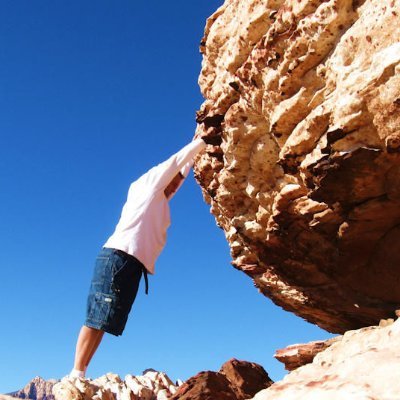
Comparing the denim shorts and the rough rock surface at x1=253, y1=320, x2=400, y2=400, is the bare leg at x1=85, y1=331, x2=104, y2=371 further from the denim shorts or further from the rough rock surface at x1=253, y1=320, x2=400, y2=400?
the rough rock surface at x1=253, y1=320, x2=400, y2=400

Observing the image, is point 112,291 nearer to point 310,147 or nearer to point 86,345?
point 86,345

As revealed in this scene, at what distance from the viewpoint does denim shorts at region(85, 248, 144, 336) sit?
7762 millimetres

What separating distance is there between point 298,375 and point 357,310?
7107 millimetres

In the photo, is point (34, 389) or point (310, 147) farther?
point (34, 389)

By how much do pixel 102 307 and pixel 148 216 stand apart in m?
1.77

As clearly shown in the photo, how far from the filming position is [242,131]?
464 inches

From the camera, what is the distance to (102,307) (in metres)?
7.79

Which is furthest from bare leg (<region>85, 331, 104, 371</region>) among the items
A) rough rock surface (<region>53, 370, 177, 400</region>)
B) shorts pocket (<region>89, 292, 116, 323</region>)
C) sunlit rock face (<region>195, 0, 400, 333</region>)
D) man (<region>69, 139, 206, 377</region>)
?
sunlit rock face (<region>195, 0, 400, 333</region>)

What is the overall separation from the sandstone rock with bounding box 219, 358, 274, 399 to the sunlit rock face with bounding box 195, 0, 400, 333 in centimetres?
284

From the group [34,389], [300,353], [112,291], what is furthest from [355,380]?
[34,389]

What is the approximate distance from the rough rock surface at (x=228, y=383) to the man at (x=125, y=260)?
123 inches

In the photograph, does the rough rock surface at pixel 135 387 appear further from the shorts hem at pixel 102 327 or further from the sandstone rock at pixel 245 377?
the sandstone rock at pixel 245 377

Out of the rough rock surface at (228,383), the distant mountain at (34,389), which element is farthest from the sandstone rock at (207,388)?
the distant mountain at (34,389)

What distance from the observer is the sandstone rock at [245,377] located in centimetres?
1116
